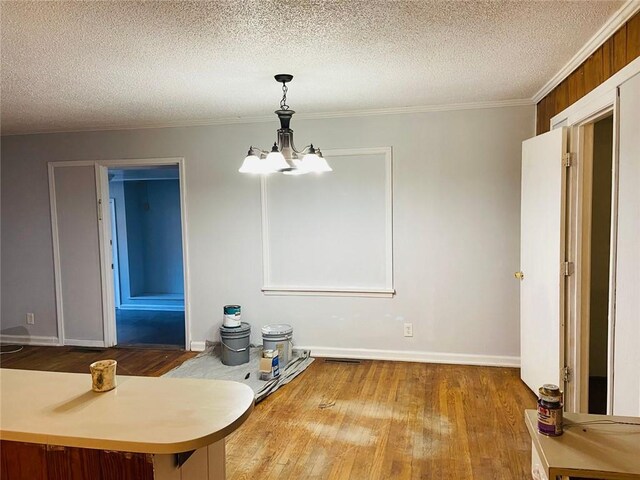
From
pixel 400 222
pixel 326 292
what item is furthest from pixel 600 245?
pixel 326 292

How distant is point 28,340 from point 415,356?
4.30 m

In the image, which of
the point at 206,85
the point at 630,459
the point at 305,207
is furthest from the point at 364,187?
the point at 630,459

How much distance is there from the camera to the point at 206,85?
314 centimetres

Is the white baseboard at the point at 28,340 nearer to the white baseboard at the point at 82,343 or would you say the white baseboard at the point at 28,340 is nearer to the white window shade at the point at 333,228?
the white baseboard at the point at 82,343

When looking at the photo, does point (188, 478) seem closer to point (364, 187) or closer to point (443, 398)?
point (443, 398)

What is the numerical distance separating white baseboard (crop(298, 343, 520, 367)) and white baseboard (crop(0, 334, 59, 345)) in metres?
2.85

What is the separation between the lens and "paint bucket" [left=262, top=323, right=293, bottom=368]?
402 centimetres

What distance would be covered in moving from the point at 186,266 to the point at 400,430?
2.71 metres

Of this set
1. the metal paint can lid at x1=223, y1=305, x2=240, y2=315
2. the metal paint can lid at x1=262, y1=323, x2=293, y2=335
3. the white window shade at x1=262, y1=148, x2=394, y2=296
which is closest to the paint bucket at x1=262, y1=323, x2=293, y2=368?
the metal paint can lid at x1=262, y1=323, x2=293, y2=335

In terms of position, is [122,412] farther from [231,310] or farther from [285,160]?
[231,310]

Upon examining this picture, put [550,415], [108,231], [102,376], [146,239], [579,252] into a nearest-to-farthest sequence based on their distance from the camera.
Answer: [550,415], [102,376], [579,252], [108,231], [146,239]

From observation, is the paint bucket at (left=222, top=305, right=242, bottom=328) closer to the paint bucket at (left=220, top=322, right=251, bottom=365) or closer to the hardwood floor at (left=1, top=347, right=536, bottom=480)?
the paint bucket at (left=220, top=322, right=251, bottom=365)

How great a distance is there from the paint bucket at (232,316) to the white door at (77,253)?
1.62 metres

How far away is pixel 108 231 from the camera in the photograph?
188 inches
